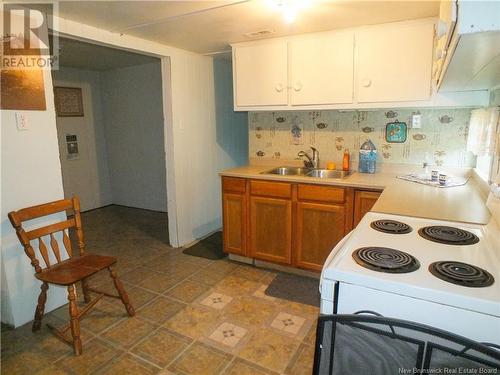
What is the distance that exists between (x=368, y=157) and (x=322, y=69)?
847mm

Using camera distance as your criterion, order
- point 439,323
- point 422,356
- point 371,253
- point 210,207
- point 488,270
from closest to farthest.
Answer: point 422,356, point 439,323, point 488,270, point 371,253, point 210,207

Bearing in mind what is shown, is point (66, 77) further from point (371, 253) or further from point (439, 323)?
point (439, 323)

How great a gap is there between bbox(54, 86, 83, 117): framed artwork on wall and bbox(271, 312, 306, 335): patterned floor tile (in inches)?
164

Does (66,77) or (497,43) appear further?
(66,77)

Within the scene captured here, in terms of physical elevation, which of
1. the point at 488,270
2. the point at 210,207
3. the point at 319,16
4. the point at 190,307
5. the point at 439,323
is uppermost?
the point at 319,16

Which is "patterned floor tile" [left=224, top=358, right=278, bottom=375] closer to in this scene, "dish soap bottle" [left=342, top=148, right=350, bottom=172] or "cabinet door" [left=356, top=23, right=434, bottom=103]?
"dish soap bottle" [left=342, top=148, right=350, bottom=172]

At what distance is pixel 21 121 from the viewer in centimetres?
204

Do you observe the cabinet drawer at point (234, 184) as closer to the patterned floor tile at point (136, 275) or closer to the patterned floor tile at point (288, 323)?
the patterned floor tile at point (136, 275)

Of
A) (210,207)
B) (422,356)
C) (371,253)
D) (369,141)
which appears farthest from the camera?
(210,207)

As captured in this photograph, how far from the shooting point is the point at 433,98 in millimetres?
2293

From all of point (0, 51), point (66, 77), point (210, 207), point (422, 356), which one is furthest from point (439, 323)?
point (66, 77)

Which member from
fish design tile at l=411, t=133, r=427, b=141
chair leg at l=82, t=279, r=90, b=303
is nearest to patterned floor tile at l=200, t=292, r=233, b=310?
chair leg at l=82, t=279, r=90, b=303

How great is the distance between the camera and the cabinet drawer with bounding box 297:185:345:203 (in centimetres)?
247

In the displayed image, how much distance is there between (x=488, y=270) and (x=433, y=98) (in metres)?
1.65
